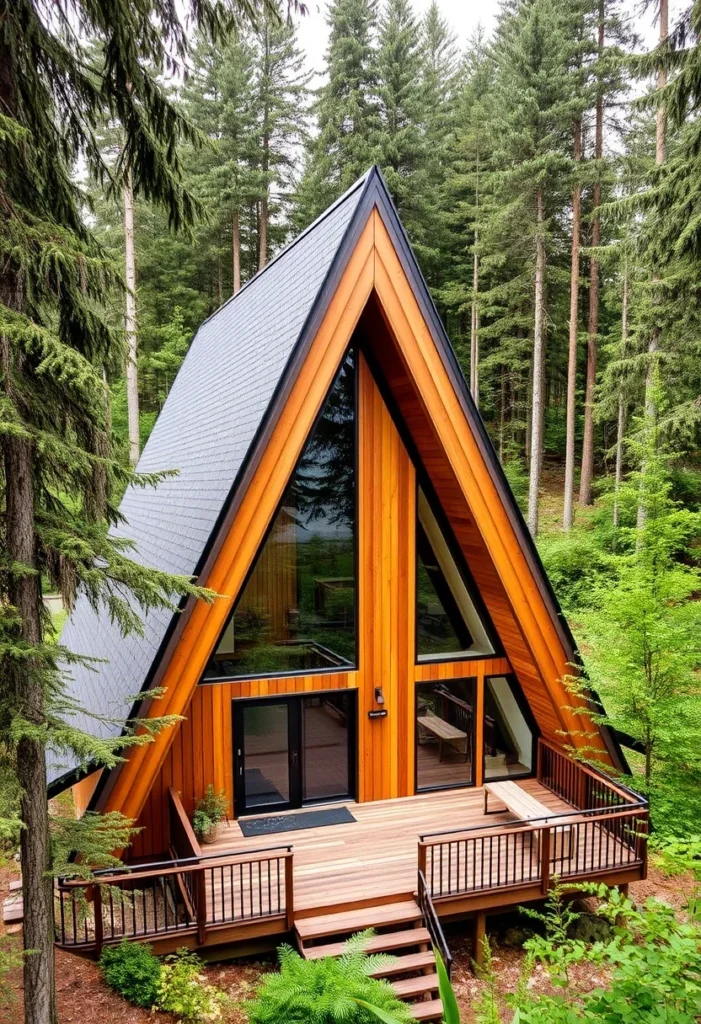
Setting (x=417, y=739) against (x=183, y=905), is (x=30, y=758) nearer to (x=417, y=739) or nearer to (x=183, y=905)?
(x=183, y=905)

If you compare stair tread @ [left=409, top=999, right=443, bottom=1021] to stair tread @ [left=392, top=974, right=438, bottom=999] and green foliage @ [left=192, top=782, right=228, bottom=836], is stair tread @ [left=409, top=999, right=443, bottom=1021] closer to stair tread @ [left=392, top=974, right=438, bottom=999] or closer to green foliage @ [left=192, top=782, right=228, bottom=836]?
stair tread @ [left=392, top=974, right=438, bottom=999]

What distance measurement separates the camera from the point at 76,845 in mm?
5266

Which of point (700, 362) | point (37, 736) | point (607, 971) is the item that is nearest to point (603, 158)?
point (700, 362)

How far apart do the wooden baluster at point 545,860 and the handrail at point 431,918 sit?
4.62 ft

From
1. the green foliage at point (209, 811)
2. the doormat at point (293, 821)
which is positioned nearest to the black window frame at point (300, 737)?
the doormat at point (293, 821)

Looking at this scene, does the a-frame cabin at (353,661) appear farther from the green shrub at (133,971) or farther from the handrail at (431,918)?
the green shrub at (133,971)

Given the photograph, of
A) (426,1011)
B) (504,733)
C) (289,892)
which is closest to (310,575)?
(289,892)

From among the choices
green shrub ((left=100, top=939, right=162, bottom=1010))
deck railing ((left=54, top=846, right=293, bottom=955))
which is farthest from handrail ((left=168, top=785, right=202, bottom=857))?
green shrub ((left=100, top=939, right=162, bottom=1010))

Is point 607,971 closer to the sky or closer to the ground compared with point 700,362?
closer to the ground

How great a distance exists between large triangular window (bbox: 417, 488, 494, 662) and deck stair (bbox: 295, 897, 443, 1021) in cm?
352

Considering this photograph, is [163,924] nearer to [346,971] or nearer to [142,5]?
[346,971]

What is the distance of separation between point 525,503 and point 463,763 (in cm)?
1819

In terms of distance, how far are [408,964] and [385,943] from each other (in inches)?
11.6

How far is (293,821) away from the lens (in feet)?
29.5
